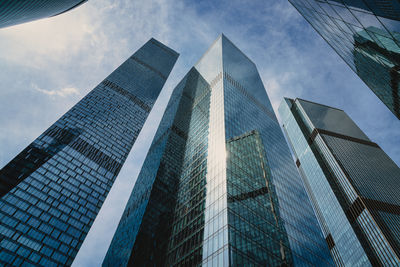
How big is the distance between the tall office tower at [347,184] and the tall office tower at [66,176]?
86056mm

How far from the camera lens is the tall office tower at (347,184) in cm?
7812

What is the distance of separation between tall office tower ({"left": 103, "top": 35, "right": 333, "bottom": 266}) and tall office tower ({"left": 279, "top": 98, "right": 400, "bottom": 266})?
37507 mm

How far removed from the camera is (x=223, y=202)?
3797cm

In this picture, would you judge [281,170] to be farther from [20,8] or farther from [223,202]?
[20,8]

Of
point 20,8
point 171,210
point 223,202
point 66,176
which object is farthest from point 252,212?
point 66,176

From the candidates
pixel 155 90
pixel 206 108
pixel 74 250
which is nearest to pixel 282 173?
pixel 206 108

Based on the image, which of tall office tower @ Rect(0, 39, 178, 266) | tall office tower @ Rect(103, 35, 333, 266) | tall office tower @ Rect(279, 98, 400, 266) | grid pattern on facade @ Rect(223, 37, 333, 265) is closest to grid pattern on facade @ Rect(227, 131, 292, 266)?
tall office tower @ Rect(103, 35, 333, 266)

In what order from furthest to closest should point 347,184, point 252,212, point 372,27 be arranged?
1. point 347,184
2. point 252,212
3. point 372,27

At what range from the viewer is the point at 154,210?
55.8 meters

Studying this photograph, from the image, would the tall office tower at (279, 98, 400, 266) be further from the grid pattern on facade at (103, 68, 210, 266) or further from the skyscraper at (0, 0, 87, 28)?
the skyscraper at (0, 0, 87, 28)

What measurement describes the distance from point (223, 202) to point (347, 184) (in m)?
79.9

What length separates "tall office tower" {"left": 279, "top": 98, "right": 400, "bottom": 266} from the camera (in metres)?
78.1

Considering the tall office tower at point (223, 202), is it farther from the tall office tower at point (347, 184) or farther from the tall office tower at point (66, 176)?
the tall office tower at point (347, 184)

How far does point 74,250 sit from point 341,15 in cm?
7206
